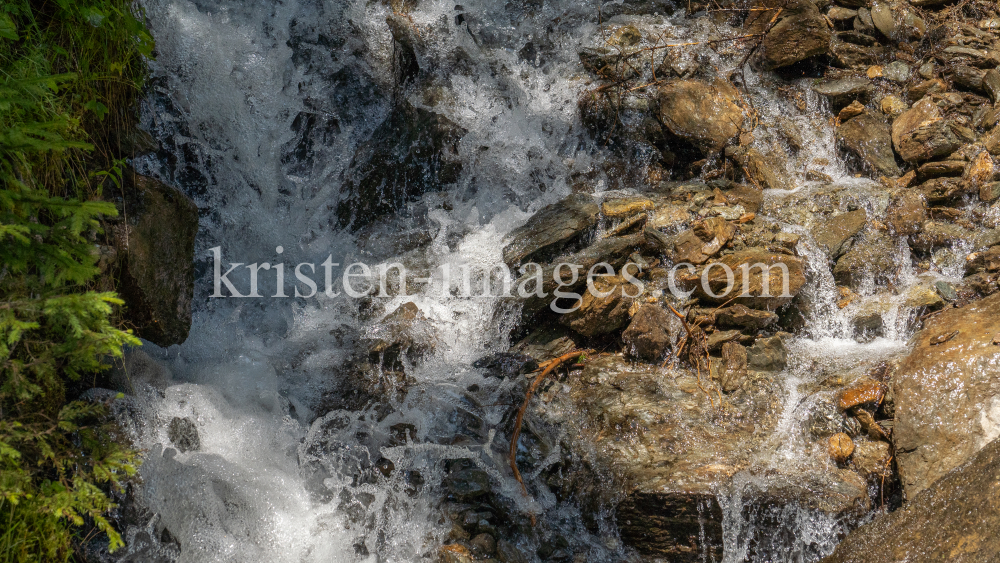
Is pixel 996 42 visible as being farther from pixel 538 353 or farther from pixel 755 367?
pixel 538 353

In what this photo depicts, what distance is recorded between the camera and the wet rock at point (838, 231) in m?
4.52

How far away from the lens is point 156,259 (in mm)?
3387

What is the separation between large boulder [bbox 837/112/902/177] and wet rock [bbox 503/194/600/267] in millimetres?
2202

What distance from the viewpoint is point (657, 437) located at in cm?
362

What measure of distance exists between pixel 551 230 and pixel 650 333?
1.04 meters

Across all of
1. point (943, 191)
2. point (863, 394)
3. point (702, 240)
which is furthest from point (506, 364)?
point (943, 191)

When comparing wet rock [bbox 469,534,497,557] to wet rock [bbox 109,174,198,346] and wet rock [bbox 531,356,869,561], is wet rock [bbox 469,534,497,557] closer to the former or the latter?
wet rock [bbox 531,356,869,561]

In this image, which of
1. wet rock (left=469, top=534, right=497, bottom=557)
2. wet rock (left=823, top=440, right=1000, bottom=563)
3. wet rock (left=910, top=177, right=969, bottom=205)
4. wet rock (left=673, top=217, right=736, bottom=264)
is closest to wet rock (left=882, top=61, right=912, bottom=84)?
wet rock (left=910, top=177, right=969, bottom=205)

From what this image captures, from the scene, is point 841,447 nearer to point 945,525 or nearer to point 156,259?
point 945,525

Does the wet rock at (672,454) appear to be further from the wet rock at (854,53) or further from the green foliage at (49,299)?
the wet rock at (854,53)

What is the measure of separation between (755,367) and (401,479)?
2.23m

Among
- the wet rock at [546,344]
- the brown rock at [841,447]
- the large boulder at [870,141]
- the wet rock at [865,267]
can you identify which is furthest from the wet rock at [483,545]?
the large boulder at [870,141]

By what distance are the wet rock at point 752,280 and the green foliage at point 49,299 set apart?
3263 millimetres

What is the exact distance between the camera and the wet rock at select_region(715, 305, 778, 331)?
13.5 ft
